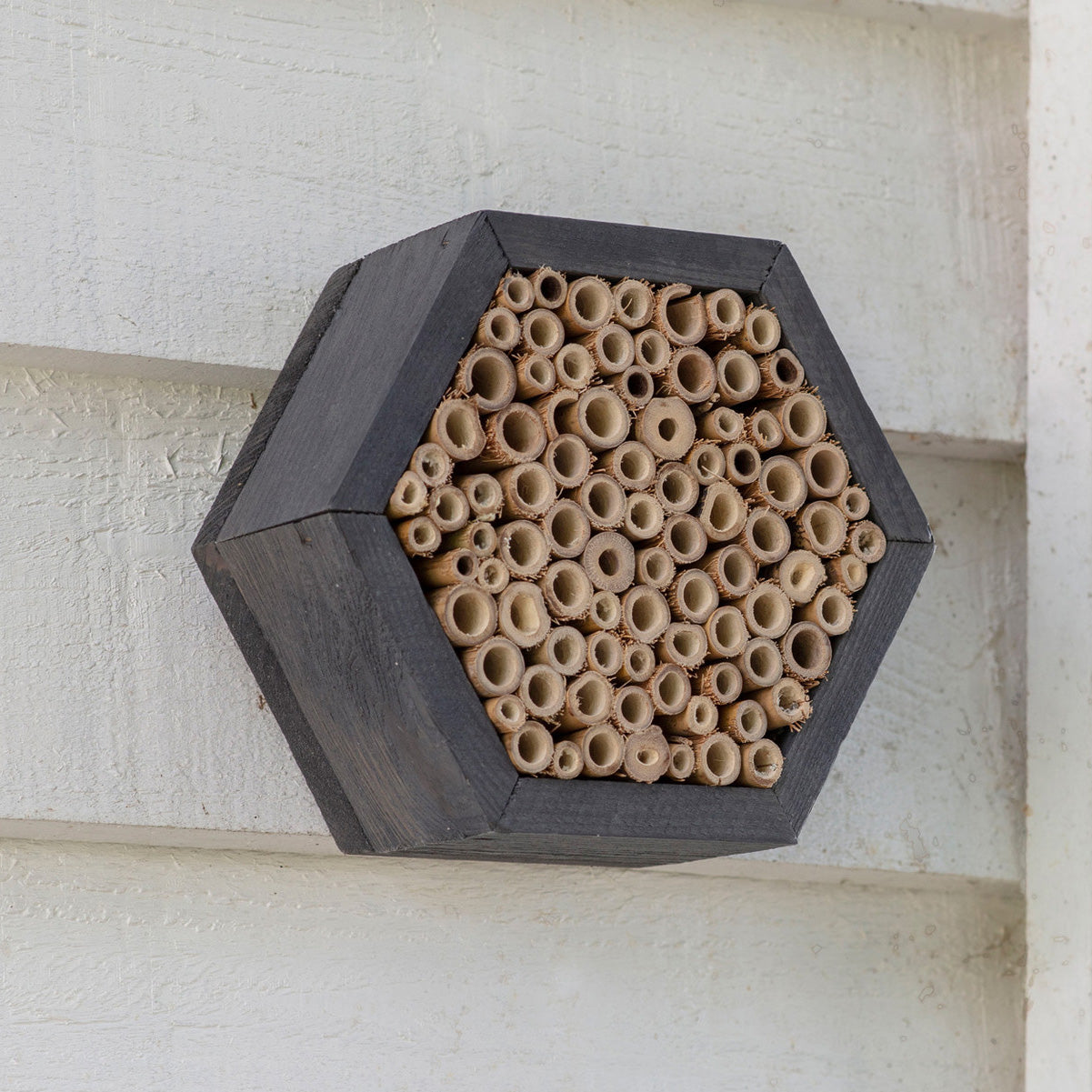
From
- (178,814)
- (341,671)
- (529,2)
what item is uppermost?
(529,2)

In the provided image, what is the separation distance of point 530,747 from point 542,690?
0.03 meters

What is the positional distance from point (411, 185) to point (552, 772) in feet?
1.58

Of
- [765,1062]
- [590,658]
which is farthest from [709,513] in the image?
[765,1062]

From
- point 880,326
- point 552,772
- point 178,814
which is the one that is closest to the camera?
point 552,772

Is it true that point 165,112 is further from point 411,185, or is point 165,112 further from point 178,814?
point 178,814

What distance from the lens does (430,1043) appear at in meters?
1.10

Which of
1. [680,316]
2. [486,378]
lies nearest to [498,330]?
[486,378]

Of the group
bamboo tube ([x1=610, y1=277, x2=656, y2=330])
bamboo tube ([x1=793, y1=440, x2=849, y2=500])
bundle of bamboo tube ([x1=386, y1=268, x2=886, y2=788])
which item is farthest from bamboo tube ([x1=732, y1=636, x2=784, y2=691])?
bamboo tube ([x1=610, y1=277, x2=656, y2=330])

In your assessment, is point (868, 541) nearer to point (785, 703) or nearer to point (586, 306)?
point (785, 703)

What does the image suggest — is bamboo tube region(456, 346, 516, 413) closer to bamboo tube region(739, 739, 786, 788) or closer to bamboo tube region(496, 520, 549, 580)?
bamboo tube region(496, 520, 549, 580)

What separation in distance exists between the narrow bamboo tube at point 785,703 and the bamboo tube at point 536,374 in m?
0.23

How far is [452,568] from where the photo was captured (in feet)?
2.88

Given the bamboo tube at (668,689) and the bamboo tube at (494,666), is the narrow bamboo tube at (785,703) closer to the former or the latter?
the bamboo tube at (668,689)

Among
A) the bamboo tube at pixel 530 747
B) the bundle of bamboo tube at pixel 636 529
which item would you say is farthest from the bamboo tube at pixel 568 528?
the bamboo tube at pixel 530 747
